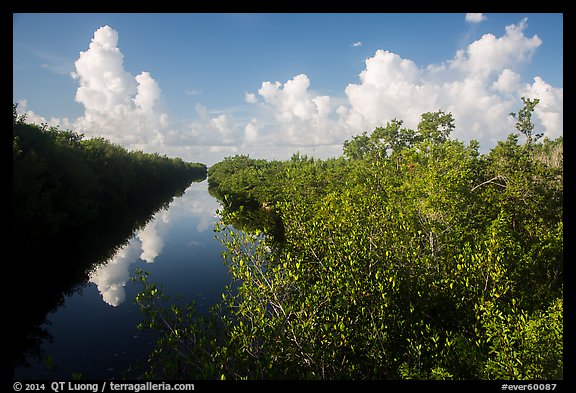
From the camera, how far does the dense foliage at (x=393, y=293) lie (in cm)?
826

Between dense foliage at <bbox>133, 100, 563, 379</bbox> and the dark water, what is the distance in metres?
2.92

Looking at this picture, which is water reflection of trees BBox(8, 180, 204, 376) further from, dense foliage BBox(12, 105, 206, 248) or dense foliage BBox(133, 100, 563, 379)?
dense foliage BBox(133, 100, 563, 379)

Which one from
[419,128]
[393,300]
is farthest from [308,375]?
[419,128]

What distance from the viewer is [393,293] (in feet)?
36.1

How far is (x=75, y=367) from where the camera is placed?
18.5 m

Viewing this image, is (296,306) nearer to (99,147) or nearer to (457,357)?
(457,357)

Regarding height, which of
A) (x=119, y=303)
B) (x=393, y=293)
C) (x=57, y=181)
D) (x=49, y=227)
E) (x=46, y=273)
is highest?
(x=57, y=181)

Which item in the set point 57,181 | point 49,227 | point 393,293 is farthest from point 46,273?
point 393,293

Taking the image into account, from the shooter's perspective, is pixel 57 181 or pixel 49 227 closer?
pixel 49 227

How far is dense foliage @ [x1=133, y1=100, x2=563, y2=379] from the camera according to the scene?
8.26 meters

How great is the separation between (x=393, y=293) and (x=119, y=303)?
82.6 feet

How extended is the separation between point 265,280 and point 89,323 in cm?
2162

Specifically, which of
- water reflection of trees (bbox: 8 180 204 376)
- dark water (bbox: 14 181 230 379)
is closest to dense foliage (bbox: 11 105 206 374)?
water reflection of trees (bbox: 8 180 204 376)

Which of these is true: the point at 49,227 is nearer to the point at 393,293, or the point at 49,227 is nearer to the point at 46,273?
the point at 46,273
